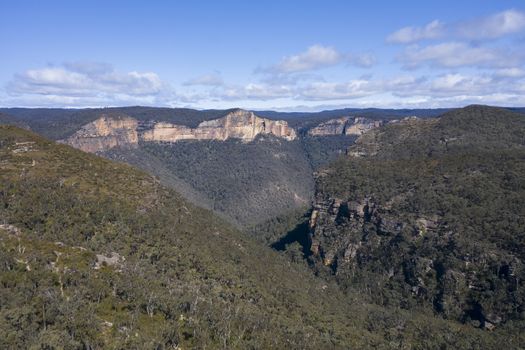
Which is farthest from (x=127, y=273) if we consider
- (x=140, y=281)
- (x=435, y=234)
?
(x=435, y=234)

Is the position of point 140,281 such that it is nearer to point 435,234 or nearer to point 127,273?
point 127,273

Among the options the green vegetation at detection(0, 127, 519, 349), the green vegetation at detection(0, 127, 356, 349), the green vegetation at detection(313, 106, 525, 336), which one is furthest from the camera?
the green vegetation at detection(313, 106, 525, 336)

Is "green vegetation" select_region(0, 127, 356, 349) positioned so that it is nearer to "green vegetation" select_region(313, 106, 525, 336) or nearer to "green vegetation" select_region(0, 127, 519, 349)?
"green vegetation" select_region(0, 127, 519, 349)

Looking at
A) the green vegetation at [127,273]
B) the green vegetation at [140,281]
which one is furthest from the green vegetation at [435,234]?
the green vegetation at [127,273]

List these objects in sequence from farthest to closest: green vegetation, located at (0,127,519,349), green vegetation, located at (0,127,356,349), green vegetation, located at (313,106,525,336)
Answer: green vegetation, located at (313,106,525,336) < green vegetation, located at (0,127,519,349) < green vegetation, located at (0,127,356,349)

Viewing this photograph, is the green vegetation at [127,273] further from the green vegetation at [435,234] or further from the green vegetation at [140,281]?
the green vegetation at [435,234]

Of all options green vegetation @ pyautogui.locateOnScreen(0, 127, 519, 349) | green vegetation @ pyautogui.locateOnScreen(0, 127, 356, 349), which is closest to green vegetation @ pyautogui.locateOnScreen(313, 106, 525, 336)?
green vegetation @ pyautogui.locateOnScreen(0, 127, 519, 349)

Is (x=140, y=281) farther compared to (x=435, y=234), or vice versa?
(x=435, y=234)

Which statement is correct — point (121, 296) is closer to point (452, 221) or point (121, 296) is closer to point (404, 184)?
point (452, 221)
